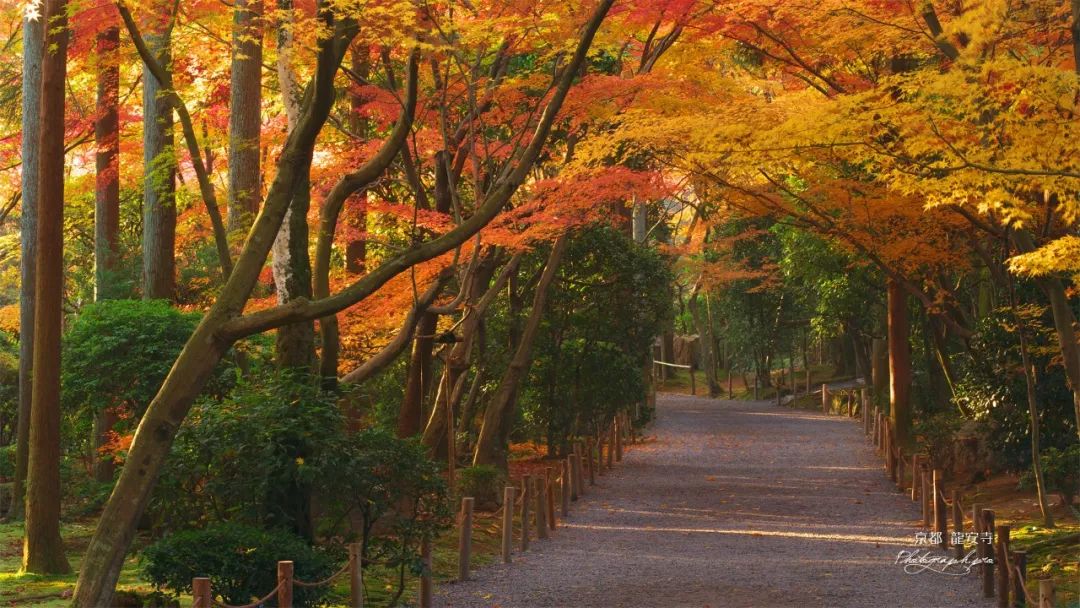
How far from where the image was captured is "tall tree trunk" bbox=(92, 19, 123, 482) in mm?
15539

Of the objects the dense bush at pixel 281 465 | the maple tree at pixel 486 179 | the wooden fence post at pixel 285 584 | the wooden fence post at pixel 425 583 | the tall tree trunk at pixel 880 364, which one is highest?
the maple tree at pixel 486 179

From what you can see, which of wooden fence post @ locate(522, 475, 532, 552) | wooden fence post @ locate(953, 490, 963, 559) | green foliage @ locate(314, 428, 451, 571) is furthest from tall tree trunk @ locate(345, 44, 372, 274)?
wooden fence post @ locate(953, 490, 963, 559)

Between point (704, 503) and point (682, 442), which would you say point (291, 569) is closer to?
point (704, 503)

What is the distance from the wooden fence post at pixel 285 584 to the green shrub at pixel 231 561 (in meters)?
0.72

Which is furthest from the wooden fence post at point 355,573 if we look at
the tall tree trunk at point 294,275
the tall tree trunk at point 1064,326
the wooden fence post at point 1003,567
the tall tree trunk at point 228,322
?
the tall tree trunk at point 1064,326

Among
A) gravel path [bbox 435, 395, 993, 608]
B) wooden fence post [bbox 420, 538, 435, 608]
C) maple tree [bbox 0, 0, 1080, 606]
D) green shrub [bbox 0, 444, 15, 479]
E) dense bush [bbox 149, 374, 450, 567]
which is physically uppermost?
maple tree [bbox 0, 0, 1080, 606]

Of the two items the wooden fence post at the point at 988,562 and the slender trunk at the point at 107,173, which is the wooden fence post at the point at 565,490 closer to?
the slender trunk at the point at 107,173

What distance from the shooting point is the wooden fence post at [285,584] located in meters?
7.71

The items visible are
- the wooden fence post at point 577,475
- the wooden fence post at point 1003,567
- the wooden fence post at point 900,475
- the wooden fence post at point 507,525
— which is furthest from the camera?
the wooden fence post at point 900,475

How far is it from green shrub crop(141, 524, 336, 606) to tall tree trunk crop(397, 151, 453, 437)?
701 cm

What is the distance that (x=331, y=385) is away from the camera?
33.4 feet

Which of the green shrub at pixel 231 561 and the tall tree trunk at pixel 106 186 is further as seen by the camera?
the tall tree trunk at pixel 106 186

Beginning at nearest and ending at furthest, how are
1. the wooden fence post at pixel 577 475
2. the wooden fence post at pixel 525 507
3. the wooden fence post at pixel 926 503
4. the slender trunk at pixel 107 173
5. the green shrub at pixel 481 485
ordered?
the wooden fence post at pixel 525 507
the wooden fence post at pixel 926 503
the slender trunk at pixel 107 173
the green shrub at pixel 481 485
the wooden fence post at pixel 577 475

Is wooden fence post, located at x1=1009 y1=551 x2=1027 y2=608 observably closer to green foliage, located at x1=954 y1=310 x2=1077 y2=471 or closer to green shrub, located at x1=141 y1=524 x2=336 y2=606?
green foliage, located at x1=954 y1=310 x2=1077 y2=471
